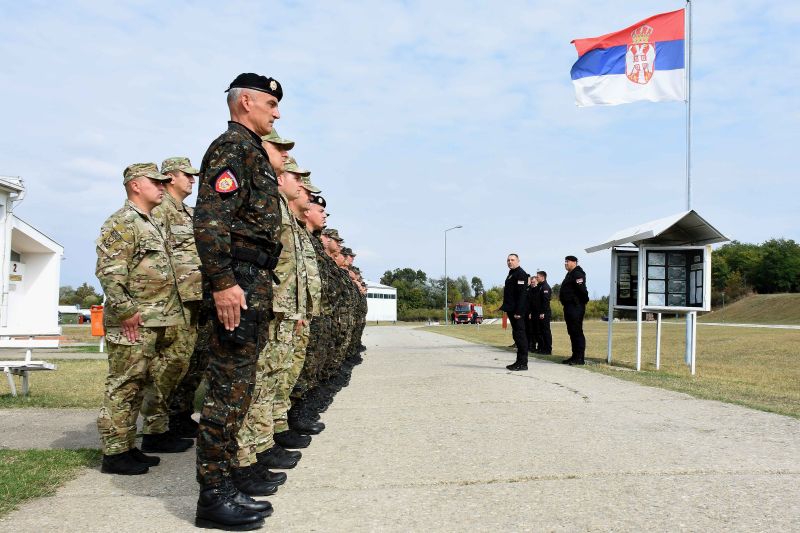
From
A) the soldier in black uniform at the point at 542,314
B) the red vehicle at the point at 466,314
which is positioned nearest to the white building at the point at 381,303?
the red vehicle at the point at 466,314

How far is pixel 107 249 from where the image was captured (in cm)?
490

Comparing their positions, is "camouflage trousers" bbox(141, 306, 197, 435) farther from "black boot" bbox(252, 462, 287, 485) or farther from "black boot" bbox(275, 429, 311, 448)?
"black boot" bbox(252, 462, 287, 485)

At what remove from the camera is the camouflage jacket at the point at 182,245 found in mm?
5371

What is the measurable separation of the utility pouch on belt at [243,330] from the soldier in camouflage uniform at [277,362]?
77 cm

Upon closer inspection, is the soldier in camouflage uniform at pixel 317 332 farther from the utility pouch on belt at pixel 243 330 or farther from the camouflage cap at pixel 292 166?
the utility pouch on belt at pixel 243 330

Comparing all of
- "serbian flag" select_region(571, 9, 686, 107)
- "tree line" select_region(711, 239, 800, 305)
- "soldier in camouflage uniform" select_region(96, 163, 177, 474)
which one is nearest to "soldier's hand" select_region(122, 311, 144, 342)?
"soldier in camouflage uniform" select_region(96, 163, 177, 474)

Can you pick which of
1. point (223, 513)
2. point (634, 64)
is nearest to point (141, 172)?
point (223, 513)

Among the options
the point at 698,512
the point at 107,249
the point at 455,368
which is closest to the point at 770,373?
the point at 455,368

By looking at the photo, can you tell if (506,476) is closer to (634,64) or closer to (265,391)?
(265,391)

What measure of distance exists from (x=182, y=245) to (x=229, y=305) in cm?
261

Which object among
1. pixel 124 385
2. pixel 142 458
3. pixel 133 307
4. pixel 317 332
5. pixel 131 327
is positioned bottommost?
pixel 142 458

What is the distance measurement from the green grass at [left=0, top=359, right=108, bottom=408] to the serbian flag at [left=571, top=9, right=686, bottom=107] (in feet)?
37.0

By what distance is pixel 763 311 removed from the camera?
66.3 m

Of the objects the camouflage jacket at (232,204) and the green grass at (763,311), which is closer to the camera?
the camouflage jacket at (232,204)
